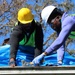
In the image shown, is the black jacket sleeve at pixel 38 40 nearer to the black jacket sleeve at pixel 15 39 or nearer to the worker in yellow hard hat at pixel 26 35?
the worker in yellow hard hat at pixel 26 35

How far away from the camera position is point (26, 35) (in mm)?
5379

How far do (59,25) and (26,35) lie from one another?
0.61m

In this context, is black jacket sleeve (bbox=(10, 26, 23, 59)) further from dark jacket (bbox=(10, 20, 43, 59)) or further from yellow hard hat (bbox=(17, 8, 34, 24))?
yellow hard hat (bbox=(17, 8, 34, 24))

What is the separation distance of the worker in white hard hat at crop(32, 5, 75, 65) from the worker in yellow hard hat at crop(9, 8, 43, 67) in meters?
0.26

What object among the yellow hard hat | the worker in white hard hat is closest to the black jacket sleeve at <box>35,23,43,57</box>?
the yellow hard hat

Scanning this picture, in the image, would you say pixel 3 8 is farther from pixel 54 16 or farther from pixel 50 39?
pixel 54 16

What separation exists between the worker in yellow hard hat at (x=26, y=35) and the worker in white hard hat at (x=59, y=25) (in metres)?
0.26

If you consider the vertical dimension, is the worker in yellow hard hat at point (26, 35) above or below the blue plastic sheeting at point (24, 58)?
above

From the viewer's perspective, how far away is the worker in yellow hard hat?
5.11 m

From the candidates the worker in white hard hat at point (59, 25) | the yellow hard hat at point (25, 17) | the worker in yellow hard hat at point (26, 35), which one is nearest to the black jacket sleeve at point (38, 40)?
the worker in yellow hard hat at point (26, 35)

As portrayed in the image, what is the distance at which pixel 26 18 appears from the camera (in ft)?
17.3

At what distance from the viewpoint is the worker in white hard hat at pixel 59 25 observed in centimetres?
462

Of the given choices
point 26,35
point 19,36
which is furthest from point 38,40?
point 19,36

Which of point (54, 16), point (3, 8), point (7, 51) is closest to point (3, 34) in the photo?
point (3, 8)
